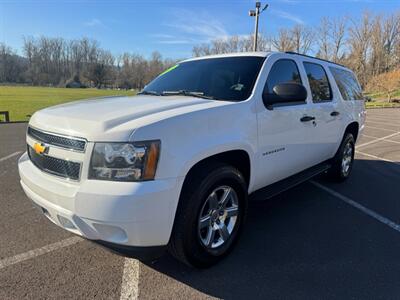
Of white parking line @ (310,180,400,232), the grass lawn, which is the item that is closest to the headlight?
the grass lawn

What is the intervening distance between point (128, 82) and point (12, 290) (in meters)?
118

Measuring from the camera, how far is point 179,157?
243 centimetres

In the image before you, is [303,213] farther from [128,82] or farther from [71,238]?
[128,82]

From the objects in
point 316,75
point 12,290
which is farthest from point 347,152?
point 12,290

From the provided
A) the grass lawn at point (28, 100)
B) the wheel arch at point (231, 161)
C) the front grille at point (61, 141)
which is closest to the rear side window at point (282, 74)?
the wheel arch at point (231, 161)

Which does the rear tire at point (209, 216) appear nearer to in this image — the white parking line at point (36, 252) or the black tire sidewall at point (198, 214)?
the black tire sidewall at point (198, 214)

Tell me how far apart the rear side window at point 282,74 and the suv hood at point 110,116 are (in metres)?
0.78

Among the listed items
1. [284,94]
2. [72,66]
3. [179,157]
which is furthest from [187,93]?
[72,66]

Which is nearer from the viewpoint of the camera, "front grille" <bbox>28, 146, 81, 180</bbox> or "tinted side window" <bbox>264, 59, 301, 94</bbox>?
"front grille" <bbox>28, 146, 81, 180</bbox>

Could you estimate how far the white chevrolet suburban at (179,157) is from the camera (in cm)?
231

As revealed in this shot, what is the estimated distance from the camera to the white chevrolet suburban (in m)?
2.31

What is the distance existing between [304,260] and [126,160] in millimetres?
2028

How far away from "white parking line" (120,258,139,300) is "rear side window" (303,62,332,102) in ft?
9.98

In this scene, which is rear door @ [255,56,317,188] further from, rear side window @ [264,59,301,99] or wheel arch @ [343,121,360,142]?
wheel arch @ [343,121,360,142]
